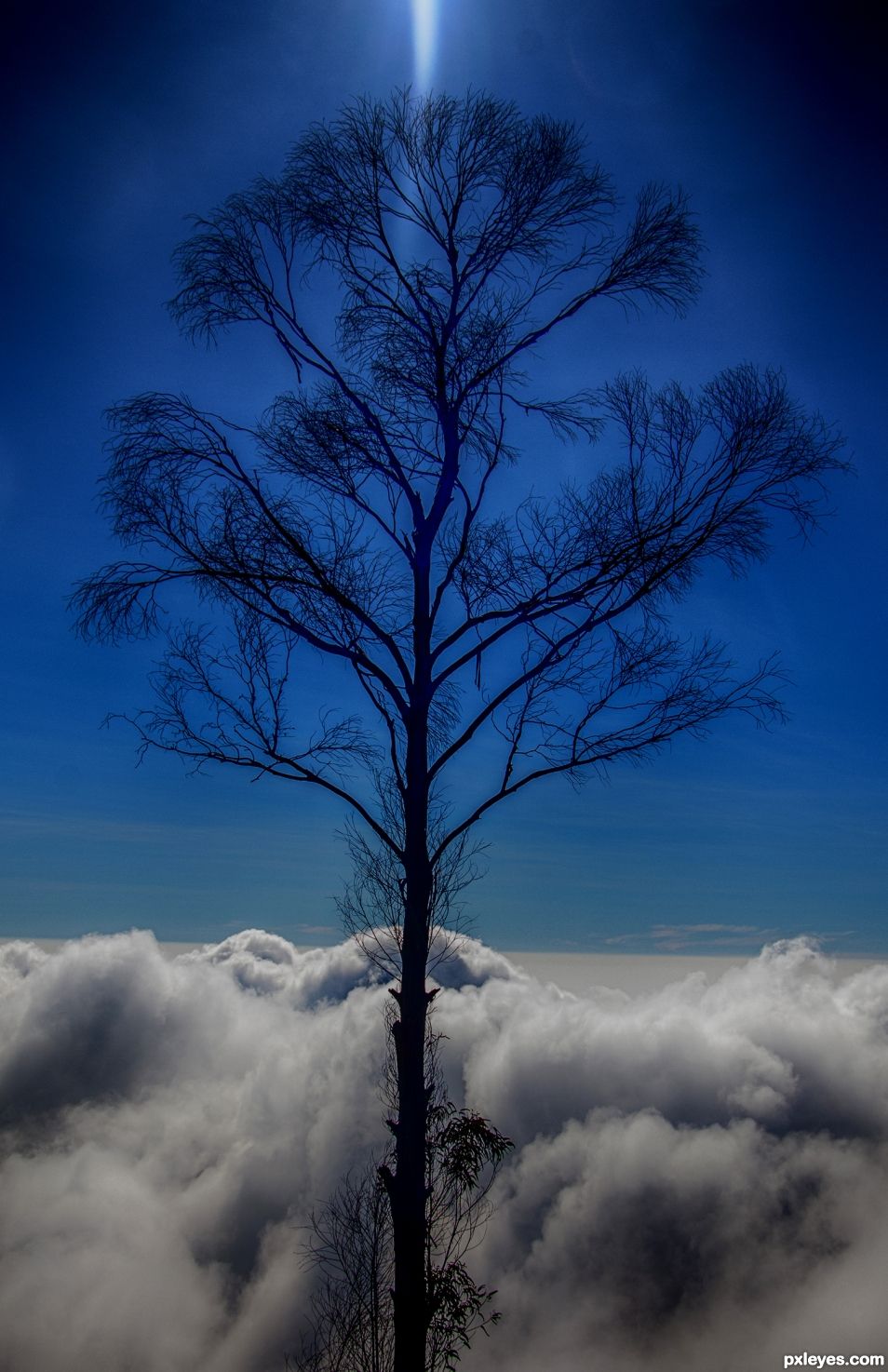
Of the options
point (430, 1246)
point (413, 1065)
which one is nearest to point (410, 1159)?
point (413, 1065)

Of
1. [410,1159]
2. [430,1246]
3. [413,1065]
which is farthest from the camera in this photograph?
[430,1246]

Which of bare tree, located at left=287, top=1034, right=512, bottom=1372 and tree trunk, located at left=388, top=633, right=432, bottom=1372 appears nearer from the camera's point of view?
tree trunk, located at left=388, top=633, right=432, bottom=1372

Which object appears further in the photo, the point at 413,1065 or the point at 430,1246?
the point at 430,1246

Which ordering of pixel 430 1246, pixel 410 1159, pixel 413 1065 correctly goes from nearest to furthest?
pixel 410 1159 < pixel 413 1065 < pixel 430 1246

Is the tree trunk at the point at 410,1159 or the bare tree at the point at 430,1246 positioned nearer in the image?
the tree trunk at the point at 410,1159

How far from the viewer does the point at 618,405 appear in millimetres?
6984

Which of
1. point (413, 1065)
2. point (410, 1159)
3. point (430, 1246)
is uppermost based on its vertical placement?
point (413, 1065)

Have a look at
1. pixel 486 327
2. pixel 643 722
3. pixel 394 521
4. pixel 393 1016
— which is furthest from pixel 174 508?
pixel 393 1016

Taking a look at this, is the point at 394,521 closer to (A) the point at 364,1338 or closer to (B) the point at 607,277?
(B) the point at 607,277

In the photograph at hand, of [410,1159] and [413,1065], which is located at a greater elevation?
[413,1065]

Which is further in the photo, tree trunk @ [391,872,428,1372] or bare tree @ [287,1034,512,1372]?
bare tree @ [287,1034,512,1372]

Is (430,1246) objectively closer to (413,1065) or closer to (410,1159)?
(410,1159)

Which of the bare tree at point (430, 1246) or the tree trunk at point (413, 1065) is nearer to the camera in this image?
the tree trunk at point (413, 1065)

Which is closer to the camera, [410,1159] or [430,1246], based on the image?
[410,1159]
